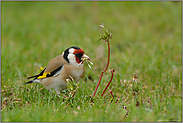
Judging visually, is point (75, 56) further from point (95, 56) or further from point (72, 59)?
point (95, 56)

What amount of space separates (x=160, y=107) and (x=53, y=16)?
6181 mm

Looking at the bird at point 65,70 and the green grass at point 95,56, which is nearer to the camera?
the green grass at point 95,56

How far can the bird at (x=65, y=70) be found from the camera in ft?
12.1

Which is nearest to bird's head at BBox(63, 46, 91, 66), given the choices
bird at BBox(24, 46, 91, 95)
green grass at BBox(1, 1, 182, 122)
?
bird at BBox(24, 46, 91, 95)

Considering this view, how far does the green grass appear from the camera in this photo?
125 inches

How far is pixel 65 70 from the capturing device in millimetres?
3688

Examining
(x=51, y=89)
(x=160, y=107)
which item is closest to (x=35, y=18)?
(x=51, y=89)

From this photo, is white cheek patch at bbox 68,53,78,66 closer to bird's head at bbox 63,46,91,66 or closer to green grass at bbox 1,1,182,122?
bird's head at bbox 63,46,91,66

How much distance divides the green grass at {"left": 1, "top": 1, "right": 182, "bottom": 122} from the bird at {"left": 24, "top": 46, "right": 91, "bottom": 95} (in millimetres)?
208

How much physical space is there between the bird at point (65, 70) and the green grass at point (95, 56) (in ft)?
0.68

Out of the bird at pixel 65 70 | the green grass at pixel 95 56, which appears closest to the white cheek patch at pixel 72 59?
the bird at pixel 65 70

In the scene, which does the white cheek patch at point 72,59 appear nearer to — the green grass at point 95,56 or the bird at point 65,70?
the bird at point 65,70

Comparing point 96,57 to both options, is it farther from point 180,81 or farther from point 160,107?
point 160,107

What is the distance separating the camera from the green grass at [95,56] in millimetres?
3170
